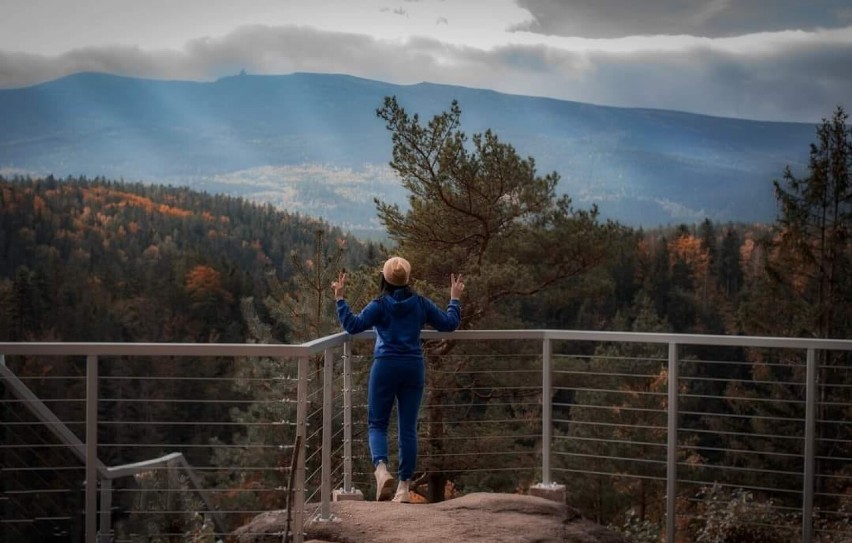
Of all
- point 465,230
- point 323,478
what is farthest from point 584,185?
point 323,478

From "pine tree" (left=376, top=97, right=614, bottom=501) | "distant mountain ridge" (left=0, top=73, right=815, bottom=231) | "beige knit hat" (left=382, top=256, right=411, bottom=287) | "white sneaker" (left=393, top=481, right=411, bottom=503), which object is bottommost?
"white sneaker" (left=393, top=481, right=411, bottom=503)

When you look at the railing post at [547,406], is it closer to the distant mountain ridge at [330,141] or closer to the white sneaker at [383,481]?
the white sneaker at [383,481]

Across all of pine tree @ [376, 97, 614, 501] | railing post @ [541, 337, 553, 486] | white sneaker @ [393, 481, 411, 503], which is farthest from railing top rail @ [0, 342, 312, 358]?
pine tree @ [376, 97, 614, 501]

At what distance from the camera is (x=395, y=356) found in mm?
4574

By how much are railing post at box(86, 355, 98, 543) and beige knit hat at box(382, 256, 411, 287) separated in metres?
1.44

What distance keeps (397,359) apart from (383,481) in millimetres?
604

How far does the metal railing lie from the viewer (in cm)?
469

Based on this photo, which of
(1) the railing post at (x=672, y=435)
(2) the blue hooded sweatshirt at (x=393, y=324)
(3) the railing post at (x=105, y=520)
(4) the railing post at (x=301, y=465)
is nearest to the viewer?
(4) the railing post at (x=301, y=465)

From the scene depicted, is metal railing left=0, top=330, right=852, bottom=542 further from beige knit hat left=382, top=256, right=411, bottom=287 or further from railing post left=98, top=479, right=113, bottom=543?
beige knit hat left=382, top=256, right=411, bottom=287

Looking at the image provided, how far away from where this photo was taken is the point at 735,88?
80.0 ft

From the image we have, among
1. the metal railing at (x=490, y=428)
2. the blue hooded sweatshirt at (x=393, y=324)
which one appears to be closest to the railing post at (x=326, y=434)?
the metal railing at (x=490, y=428)

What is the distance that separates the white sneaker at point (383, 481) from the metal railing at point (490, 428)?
187 mm

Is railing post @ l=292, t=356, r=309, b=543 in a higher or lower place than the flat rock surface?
higher

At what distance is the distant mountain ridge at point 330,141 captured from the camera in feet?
79.8
